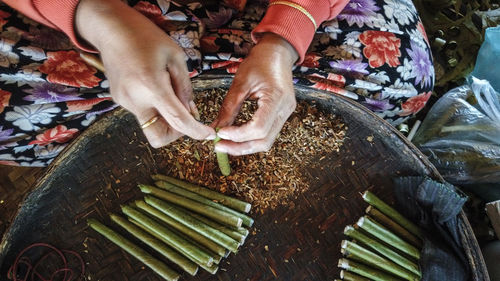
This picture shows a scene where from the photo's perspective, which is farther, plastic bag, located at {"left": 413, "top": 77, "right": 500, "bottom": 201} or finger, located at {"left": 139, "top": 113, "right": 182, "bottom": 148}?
plastic bag, located at {"left": 413, "top": 77, "right": 500, "bottom": 201}

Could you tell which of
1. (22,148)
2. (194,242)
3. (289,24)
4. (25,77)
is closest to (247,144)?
(289,24)

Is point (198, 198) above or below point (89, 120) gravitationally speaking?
below

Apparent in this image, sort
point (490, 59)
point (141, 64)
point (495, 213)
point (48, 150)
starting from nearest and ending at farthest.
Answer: point (141, 64) < point (48, 150) < point (495, 213) < point (490, 59)

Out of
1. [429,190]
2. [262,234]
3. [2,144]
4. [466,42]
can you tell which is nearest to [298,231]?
[262,234]

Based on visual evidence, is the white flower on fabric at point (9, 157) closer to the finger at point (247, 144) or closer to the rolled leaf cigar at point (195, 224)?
the rolled leaf cigar at point (195, 224)

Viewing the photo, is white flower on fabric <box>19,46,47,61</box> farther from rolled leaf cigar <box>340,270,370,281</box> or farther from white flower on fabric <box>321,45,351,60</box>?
rolled leaf cigar <box>340,270,370,281</box>

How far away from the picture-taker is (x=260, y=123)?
942 millimetres

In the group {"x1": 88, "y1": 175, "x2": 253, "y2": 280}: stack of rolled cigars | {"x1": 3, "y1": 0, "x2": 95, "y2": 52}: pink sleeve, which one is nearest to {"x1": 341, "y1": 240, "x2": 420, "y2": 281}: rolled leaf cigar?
{"x1": 88, "y1": 175, "x2": 253, "y2": 280}: stack of rolled cigars

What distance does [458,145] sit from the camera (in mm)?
1570

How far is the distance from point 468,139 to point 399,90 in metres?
0.50

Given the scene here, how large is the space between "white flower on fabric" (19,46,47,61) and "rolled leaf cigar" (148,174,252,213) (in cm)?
51

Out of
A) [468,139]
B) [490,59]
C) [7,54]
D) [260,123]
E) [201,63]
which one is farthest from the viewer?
[490,59]

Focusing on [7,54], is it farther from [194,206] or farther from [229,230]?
[229,230]

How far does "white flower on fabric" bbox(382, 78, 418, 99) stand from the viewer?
1307mm
